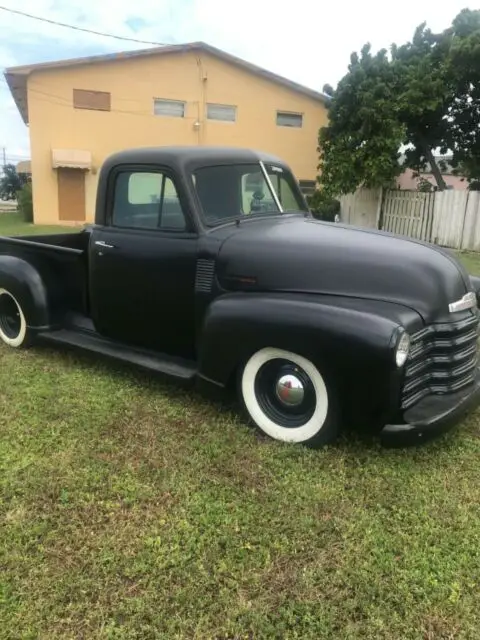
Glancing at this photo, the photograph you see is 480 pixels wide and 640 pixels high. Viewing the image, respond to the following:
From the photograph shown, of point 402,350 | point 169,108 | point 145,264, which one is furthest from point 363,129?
point 402,350

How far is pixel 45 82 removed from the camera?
63.6ft

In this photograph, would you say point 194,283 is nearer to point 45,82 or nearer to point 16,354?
point 16,354

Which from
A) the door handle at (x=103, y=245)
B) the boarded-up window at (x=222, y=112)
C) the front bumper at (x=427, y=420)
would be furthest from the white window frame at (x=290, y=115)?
the front bumper at (x=427, y=420)

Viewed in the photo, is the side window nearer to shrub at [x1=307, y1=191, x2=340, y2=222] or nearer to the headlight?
the headlight

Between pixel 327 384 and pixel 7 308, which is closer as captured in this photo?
pixel 327 384

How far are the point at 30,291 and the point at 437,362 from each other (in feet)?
10.9

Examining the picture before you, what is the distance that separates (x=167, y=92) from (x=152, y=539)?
21.0 meters

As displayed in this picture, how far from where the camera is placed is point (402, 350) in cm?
284

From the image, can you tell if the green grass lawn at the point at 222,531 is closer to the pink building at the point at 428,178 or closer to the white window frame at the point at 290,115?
the pink building at the point at 428,178

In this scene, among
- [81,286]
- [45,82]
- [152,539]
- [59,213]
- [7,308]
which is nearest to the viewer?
[152,539]

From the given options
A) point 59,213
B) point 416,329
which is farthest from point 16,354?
point 59,213

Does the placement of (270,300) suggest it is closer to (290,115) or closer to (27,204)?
(290,115)

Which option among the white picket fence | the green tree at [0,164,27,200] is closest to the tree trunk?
the white picket fence

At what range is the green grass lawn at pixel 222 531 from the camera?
2053 millimetres
